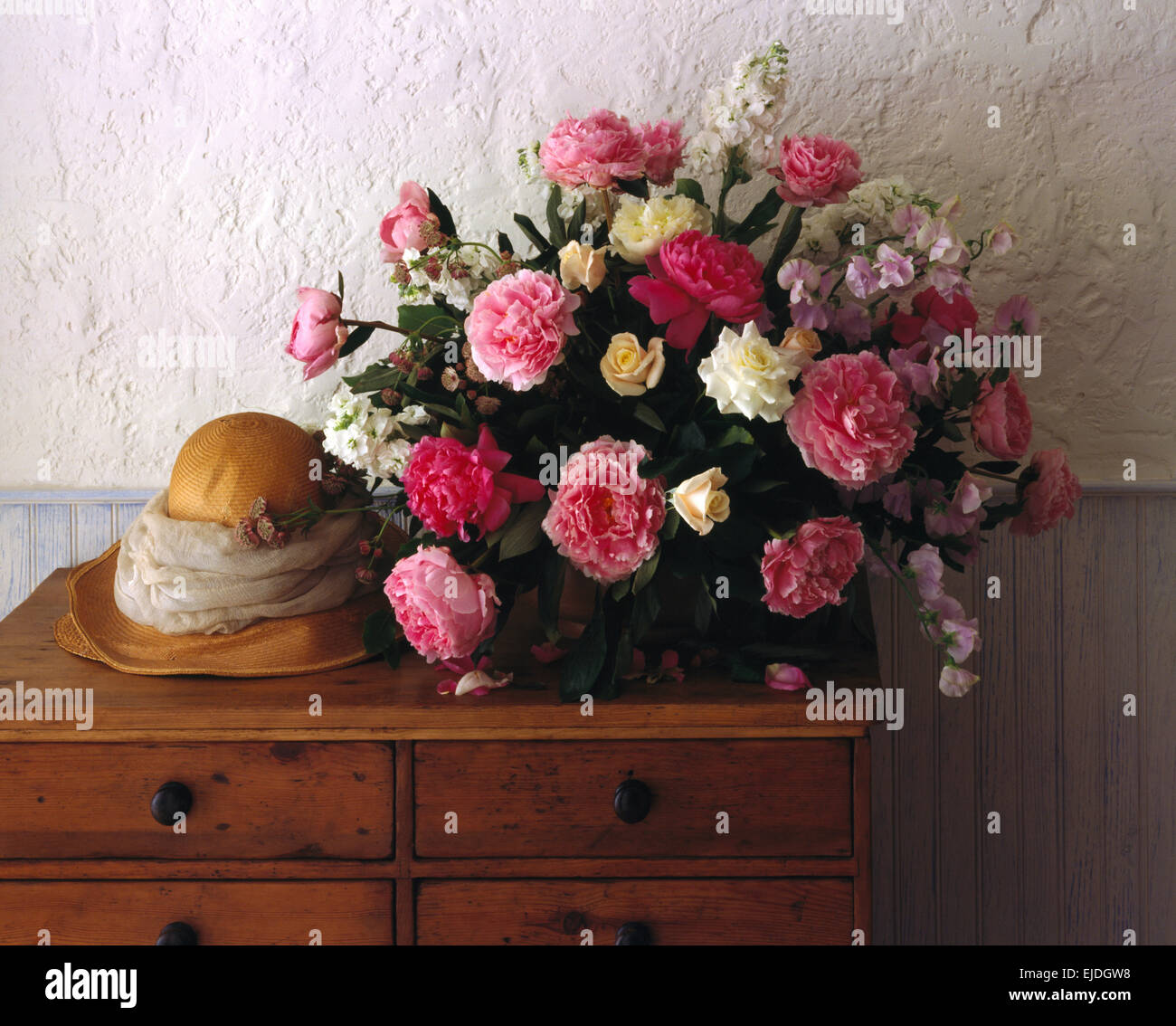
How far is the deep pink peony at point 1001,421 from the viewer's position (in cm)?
118

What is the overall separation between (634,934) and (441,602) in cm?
44

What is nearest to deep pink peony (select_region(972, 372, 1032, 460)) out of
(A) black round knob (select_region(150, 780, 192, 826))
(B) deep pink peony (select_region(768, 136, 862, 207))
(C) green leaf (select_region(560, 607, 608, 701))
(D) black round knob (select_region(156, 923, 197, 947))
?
(B) deep pink peony (select_region(768, 136, 862, 207))

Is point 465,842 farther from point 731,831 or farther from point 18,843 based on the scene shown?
point 18,843

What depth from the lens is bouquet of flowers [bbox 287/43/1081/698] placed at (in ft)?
3.44

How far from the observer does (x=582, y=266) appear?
1.08 metres

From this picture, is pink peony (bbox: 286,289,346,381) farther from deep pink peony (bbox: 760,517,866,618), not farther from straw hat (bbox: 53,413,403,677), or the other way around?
deep pink peony (bbox: 760,517,866,618)

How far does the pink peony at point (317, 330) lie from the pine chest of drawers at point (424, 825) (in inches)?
15.8

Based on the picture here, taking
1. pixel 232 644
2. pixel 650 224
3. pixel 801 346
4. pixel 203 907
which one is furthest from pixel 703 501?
pixel 203 907

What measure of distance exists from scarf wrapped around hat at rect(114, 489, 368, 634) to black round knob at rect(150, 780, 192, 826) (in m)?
0.21

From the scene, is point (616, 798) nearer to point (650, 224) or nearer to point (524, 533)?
point (524, 533)
